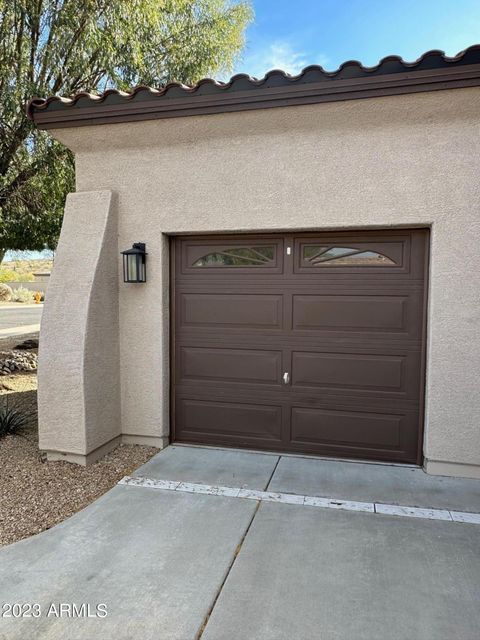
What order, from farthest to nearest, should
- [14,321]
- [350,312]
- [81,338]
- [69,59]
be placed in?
1. [14,321]
2. [69,59]
3. [350,312]
4. [81,338]

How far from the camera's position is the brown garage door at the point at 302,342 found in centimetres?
496

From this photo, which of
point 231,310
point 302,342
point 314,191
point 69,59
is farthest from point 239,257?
point 69,59

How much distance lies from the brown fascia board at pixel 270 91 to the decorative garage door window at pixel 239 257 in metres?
1.55

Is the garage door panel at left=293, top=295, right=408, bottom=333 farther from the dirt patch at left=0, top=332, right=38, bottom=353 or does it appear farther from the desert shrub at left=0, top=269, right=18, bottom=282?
the desert shrub at left=0, top=269, right=18, bottom=282

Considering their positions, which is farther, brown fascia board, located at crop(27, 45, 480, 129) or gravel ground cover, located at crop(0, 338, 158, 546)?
brown fascia board, located at crop(27, 45, 480, 129)

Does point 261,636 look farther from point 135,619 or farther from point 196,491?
point 196,491

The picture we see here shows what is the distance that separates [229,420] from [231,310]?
138 cm

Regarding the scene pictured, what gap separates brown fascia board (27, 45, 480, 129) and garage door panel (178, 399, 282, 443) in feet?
11.2

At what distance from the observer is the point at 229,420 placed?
5.52 meters

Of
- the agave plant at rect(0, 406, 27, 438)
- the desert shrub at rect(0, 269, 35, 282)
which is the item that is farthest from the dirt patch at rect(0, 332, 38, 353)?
the desert shrub at rect(0, 269, 35, 282)

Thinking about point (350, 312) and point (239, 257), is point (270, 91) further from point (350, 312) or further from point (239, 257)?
point (350, 312)

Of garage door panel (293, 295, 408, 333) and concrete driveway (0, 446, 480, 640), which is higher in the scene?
garage door panel (293, 295, 408, 333)

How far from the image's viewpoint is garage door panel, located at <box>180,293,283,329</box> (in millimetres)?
5309

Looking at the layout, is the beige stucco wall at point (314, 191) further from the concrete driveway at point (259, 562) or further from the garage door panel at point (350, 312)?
the concrete driveway at point (259, 562)
